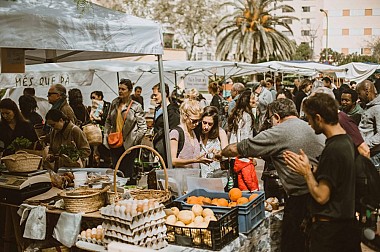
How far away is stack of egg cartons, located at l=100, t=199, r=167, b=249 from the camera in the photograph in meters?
3.46

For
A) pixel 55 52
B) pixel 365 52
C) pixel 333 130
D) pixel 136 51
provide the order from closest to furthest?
pixel 333 130 → pixel 136 51 → pixel 55 52 → pixel 365 52

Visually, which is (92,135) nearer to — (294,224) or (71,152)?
(71,152)

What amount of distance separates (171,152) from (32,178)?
155 cm

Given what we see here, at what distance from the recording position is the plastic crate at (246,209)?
375 centimetres

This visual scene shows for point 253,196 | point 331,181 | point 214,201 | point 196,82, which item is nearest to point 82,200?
point 214,201

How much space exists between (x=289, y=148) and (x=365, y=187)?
0.74 m

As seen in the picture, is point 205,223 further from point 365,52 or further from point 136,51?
point 365,52

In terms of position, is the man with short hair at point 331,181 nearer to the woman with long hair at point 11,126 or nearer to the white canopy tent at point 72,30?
the white canopy tent at point 72,30

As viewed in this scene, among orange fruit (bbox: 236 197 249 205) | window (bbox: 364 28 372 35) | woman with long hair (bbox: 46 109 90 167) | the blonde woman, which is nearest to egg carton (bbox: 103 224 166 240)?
orange fruit (bbox: 236 197 249 205)

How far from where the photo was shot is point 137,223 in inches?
136

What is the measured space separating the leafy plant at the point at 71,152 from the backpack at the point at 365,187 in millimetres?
3109

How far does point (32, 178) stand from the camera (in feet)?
14.9

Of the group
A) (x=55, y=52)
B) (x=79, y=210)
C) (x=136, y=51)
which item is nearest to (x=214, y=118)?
(x=136, y=51)

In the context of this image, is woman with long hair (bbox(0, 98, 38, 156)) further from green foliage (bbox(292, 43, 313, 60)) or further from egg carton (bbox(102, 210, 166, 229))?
green foliage (bbox(292, 43, 313, 60))
